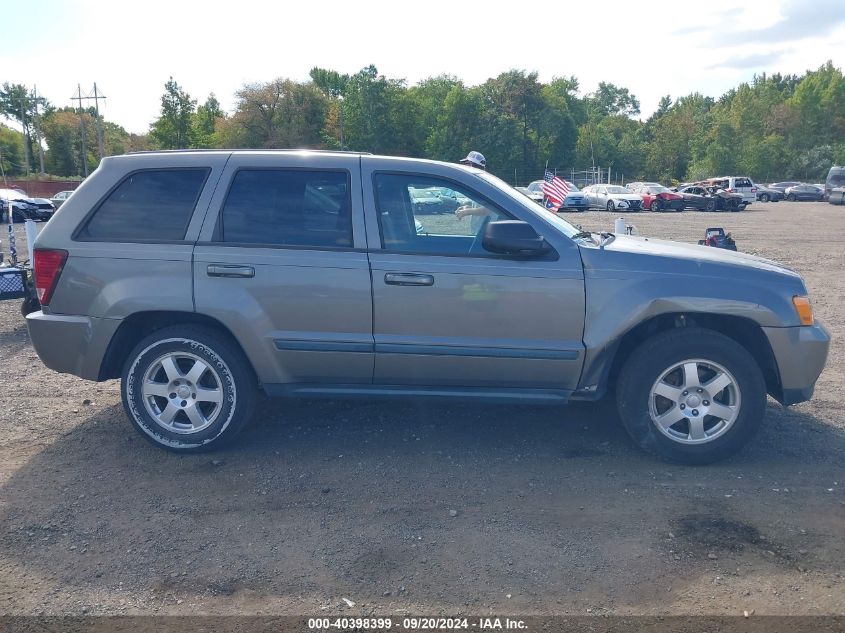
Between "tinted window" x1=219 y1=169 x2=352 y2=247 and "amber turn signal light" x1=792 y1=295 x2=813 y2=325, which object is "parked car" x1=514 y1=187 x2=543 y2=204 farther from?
"amber turn signal light" x1=792 y1=295 x2=813 y2=325

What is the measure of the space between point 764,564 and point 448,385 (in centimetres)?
207

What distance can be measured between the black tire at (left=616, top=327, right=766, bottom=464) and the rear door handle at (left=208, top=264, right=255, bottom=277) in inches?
96.7

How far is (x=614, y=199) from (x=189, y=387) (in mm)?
36802

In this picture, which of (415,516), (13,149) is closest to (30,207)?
(415,516)

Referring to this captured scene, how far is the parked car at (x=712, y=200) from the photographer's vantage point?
39.5m

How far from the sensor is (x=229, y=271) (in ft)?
15.2

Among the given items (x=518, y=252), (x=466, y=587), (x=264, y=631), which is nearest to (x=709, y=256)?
(x=518, y=252)

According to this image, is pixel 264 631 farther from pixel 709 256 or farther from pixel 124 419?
pixel 709 256

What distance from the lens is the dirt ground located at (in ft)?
10.7

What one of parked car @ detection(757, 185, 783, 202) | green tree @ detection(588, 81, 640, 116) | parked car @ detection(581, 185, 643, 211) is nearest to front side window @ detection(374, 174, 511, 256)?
parked car @ detection(581, 185, 643, 211)

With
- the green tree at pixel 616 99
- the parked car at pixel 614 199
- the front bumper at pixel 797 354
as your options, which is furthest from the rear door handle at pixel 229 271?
the green tree at pixel 616 99

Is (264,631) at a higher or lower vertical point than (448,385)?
lower

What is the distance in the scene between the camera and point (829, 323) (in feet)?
28.3

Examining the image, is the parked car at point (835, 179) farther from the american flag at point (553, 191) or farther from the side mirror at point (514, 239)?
the side mirror at point (514, 239)
